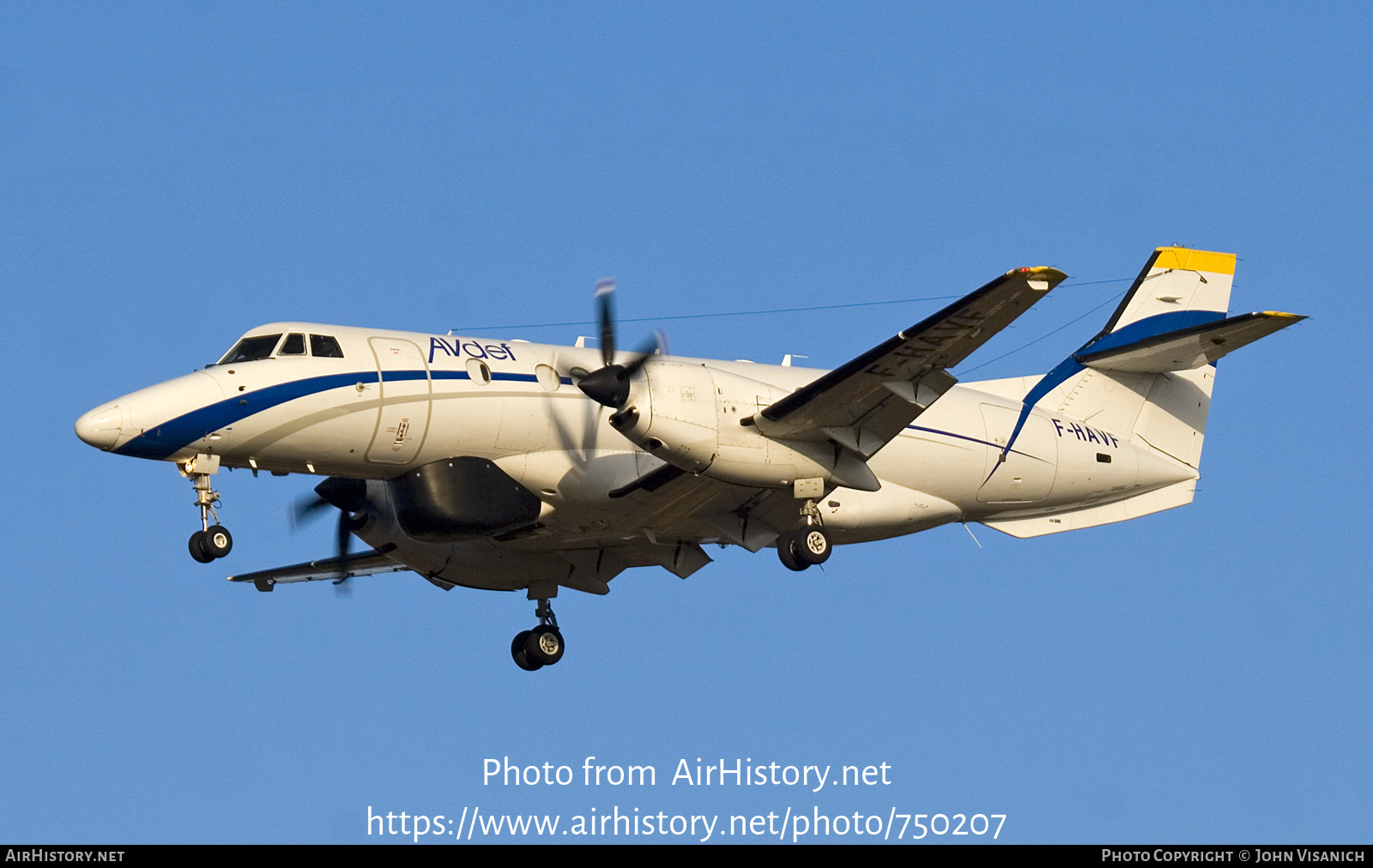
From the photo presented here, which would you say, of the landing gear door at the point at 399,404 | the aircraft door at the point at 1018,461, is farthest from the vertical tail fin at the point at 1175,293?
the landing gear door at the point at 399,404

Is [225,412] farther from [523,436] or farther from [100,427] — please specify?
[523,436]

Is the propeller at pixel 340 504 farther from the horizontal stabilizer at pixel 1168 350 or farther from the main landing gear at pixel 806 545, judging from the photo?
the horizontal stabilizer at pixel 1168 350

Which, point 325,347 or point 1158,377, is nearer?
point 325,347

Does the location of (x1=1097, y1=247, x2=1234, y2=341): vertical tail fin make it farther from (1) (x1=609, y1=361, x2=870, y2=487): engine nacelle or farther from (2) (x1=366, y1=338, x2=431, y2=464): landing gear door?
(2) (x1=366, y1=338, x2=431, y2=464): landing gear door

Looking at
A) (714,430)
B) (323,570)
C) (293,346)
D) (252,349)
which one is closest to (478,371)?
(293,346)

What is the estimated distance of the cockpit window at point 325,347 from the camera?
1942cm

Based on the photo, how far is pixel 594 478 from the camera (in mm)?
20875

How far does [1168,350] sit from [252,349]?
1274 centimetres

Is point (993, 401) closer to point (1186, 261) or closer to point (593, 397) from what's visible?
point (1186, 261)

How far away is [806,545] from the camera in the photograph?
20.1 meters

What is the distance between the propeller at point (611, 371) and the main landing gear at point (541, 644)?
5641 mm

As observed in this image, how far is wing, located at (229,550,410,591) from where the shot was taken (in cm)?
2467

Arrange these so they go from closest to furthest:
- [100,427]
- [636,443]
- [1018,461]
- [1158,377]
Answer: [100,427]
[636,443]
[1018,461]
[1158,377]
